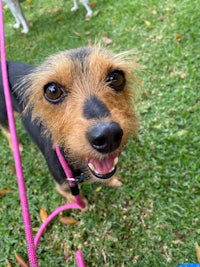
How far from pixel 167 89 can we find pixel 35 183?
248 cm

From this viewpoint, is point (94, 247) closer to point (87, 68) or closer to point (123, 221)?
point (123, 221)

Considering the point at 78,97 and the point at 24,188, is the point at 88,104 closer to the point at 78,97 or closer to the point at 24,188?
the point at 78,97

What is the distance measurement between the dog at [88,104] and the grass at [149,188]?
98 cm

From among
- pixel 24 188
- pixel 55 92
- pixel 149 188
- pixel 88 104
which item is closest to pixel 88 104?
pixel 88 104

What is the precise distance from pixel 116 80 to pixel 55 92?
52cm

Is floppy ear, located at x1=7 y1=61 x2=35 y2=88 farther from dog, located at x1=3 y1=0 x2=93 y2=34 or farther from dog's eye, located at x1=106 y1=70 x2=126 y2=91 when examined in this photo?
dog, located at x1=3 y1=0 x2=93 y2=34

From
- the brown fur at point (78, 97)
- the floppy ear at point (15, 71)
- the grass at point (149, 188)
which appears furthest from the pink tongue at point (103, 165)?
the floppy ear at point (15, 71)

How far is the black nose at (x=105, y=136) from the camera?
1.91m

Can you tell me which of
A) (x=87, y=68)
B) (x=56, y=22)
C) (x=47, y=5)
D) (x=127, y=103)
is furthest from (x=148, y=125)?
(x=47, y=5)

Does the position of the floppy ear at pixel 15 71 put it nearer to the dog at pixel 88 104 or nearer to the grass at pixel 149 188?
the dog at pixel 88 104

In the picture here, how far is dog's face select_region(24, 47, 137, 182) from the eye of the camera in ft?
6.63

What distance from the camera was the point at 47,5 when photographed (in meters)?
7.63

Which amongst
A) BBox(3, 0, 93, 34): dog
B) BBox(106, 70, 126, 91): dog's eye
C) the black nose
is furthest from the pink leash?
BBox(3, 0, 93, 34): dog

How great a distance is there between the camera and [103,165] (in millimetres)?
2330
